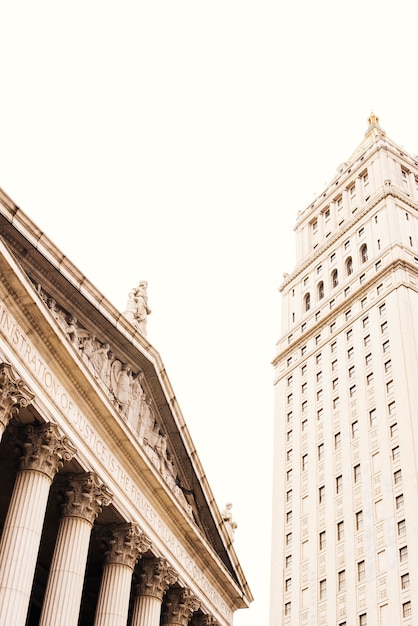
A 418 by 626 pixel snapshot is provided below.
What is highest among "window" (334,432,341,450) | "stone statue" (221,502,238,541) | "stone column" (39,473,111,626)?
"window" (334,432,341,450)

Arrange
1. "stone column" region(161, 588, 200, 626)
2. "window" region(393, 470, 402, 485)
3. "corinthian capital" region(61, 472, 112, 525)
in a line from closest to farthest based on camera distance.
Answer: "corinthian capital" region(61, 472, 112, 525) < "stone column" region(161, 588, 200, 626) < "window" region(393, 470, 402, 485)

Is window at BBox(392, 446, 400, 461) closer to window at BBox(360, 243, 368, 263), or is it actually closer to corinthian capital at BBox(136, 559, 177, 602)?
window at BBox(360, 243, 368, 263)

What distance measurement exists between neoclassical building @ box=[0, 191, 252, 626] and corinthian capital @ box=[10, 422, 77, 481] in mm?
38

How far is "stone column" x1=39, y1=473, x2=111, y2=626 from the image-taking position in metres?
23.9

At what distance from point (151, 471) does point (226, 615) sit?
1215 centimetres

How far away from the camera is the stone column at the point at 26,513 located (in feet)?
71.2

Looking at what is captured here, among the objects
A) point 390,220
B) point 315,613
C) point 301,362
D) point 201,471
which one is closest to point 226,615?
point 201,471

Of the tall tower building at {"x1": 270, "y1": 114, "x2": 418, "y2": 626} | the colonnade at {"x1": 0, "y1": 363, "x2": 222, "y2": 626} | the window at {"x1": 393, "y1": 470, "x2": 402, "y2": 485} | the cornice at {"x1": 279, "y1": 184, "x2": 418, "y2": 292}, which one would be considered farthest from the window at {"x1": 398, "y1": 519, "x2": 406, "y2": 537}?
the cornice at {"x1": 279, "y1": 184, "x2": 418, "y2": 292}

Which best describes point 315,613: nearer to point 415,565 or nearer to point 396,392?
point 415,565

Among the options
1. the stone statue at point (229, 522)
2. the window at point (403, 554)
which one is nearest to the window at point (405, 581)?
the window at point (403, 554)

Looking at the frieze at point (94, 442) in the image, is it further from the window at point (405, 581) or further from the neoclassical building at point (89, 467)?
the window at point (405, 581)

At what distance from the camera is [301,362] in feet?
263

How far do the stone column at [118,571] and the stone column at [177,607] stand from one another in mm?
4655

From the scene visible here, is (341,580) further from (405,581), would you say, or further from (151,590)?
(151,590)
